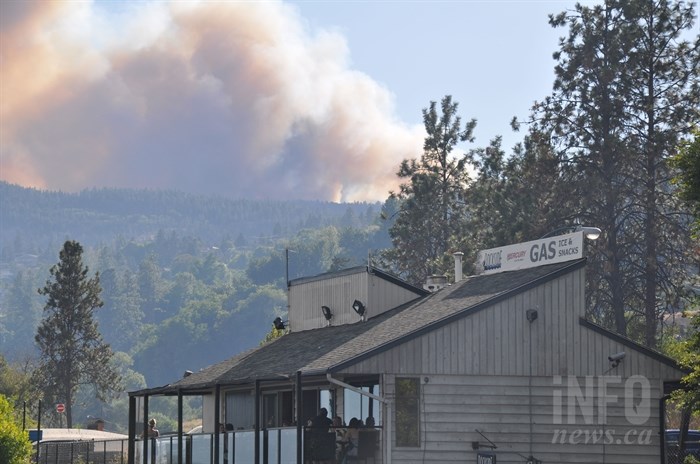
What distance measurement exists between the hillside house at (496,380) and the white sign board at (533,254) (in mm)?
47

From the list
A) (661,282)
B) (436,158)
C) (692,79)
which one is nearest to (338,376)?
(661,282)

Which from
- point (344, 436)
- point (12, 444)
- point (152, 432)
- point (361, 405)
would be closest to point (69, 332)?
point (152, 432)

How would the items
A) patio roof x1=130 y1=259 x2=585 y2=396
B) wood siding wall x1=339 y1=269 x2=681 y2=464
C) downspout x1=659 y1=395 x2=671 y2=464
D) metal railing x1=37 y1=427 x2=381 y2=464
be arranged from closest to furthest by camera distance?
1. metal railing x1=37 y1=427 x2=381 y2=464
2. wood siding wall x1=339 y1=269 x2=681 y2=464
3. patio roof x1=130 y1=259 x2=585 y2=396
4. downspout x1=659 y1=395 x2=671 y2=464

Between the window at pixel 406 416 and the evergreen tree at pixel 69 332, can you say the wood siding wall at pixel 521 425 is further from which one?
the evergreen tree at pixel 69 332

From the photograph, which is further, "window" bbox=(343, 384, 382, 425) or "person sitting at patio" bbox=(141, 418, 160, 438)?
"person sitting at patio" bbox=(141, 418, 160, 438)

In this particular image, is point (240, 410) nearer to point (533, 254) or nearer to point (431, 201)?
point (533, 254)

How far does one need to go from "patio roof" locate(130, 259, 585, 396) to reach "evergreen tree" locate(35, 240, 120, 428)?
4464 cm

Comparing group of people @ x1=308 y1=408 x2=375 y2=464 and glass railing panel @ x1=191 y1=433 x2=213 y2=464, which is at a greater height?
group of people @ x1=308 y1=408 x2=375 y2=464

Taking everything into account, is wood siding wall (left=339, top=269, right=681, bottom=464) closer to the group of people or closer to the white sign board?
the white sign board

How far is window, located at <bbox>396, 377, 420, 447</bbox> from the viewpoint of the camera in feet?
107

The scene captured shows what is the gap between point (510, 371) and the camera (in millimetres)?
33719

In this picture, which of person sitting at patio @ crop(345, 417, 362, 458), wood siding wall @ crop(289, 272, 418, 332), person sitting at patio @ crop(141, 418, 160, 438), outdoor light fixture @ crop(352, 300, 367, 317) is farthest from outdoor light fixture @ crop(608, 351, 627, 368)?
person sitting at patio @ crop(141, 418, 160, 438)

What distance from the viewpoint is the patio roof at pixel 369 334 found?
109 ft

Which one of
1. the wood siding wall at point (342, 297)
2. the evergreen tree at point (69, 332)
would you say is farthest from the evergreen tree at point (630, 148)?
the evergreen tree at point (69, 332)
